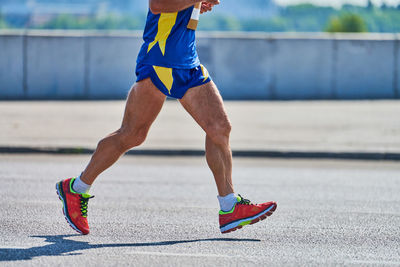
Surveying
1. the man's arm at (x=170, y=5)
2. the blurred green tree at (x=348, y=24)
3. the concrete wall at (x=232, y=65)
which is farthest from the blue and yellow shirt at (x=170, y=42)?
the blurred green tree at (x=348, y=24)

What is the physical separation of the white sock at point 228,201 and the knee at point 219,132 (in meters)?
0.37

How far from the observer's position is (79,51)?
20797 millimetres

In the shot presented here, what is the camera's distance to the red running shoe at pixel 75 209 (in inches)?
220

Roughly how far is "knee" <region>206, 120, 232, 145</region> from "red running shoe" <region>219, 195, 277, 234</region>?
0.45 metres

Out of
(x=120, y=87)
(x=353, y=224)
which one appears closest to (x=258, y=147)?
(x=353, y=224)

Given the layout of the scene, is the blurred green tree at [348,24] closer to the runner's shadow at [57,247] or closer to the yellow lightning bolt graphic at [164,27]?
the yellow lightning bolt graphic at [164,27]

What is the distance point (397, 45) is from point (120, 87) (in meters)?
7.21

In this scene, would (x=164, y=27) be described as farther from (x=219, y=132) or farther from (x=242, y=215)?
(x=242, y=215)

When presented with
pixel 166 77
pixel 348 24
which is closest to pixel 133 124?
pixel 166 77

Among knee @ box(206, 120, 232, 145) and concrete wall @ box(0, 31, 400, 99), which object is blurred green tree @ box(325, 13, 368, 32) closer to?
concrete wall @ box(0, 31, 400, 99)

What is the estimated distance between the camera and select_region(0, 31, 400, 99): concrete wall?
67.8 feet

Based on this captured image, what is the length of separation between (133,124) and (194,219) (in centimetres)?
110

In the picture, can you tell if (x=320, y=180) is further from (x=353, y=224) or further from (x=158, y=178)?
(x=353, y=224)

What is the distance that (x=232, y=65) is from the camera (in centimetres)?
2102
